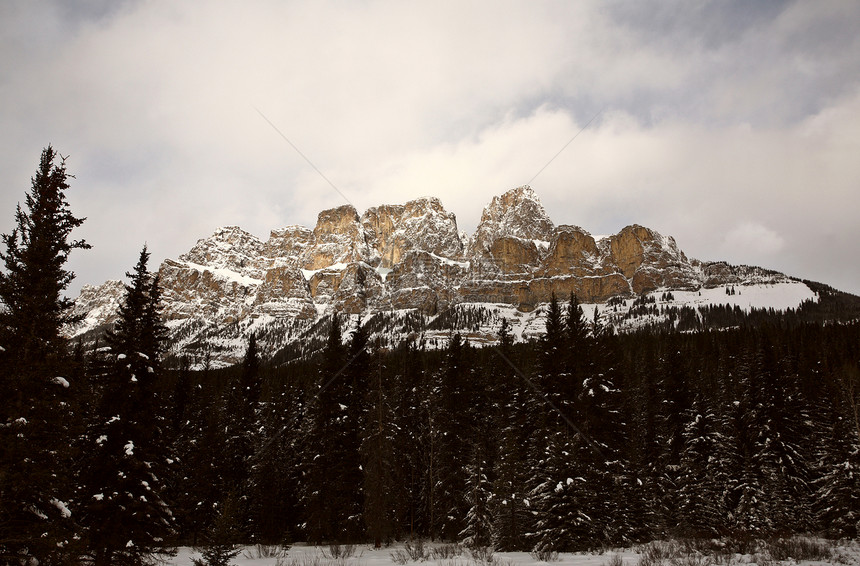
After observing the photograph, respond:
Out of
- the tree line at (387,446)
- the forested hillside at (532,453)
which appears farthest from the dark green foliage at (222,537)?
the forested hillside at (532,453)

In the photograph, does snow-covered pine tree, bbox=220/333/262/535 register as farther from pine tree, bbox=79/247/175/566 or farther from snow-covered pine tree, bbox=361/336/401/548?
pine tree, bbox=79/247/175/566

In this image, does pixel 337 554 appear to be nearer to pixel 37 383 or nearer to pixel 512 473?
pixel 37 383

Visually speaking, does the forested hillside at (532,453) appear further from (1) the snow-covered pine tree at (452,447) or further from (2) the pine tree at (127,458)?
(2) the pine tree at (127,458)

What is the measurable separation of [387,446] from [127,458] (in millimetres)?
13150

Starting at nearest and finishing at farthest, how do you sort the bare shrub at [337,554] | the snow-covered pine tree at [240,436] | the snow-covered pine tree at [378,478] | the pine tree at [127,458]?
the bare shrub at [337,554] → the pine tree at [127,458] → the snow-covered pine tree at [378,478] → the snow-covered pine tree at [240,436]

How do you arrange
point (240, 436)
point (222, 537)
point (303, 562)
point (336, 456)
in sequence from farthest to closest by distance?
point (240, 436), point (336, 456), point (303, 562), point (222, 537)

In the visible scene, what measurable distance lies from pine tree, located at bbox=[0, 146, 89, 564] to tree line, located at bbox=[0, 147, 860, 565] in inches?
1.9

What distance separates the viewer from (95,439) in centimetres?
1903

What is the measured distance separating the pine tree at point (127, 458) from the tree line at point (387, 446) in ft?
0.25

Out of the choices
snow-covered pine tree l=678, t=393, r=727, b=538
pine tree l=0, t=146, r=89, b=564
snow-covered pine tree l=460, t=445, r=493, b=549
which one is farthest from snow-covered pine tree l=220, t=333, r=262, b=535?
snow-covered pine tree l=678, t=393, r=727, b=538

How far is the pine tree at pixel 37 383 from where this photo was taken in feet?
37.9

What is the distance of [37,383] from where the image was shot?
12641 mm

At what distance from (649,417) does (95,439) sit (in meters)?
37.2

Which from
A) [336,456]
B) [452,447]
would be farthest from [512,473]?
[336,456]
